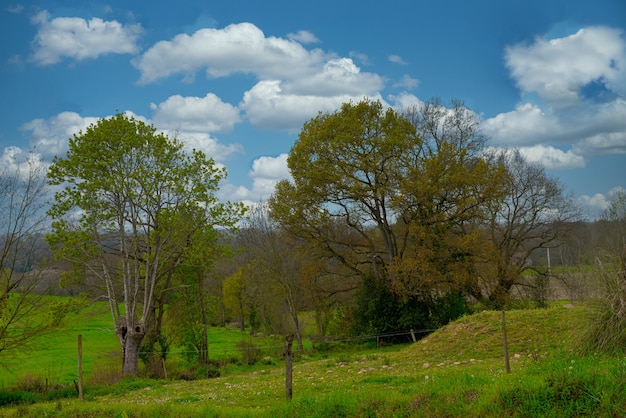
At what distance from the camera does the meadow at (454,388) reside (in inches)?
344

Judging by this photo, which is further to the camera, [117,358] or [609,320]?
[117,358]

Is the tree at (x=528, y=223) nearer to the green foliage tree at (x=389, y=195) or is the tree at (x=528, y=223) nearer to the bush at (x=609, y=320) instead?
the green foliage tree at (x=389, y=195)

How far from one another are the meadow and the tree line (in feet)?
30.7

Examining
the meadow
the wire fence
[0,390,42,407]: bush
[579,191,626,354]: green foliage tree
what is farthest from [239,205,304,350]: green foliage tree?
[579,191,626,354]: green foliage tree

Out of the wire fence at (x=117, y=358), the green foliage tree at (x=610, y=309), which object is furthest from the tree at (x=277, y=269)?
the green foliage tree at (x=610, y=309)

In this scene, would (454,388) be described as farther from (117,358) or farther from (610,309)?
(117,358)

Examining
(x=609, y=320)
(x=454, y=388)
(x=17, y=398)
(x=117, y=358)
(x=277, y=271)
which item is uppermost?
(x=277, y=271)

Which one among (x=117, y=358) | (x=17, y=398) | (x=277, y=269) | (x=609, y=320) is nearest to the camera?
(x=609, y=320)

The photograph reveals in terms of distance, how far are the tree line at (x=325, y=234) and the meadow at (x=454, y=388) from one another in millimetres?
9358

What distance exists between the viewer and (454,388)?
9.66 m

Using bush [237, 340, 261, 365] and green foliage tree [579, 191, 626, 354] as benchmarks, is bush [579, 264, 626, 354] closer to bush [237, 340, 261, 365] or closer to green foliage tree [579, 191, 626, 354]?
green foliage tree [579, 191, 626, 354]

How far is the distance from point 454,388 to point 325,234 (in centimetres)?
2784

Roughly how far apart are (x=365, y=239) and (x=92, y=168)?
1919cm

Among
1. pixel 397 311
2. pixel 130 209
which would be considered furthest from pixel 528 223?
pixel 130 209
